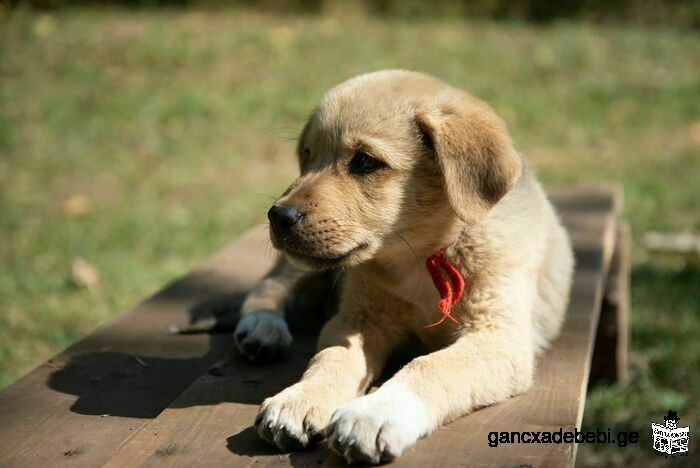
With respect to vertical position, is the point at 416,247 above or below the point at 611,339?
above

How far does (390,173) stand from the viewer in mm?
3156

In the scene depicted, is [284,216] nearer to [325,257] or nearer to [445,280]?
[325,257]

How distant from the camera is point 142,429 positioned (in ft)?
8.84

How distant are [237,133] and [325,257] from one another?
24.1 feet

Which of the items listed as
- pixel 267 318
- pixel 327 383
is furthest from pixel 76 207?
pixel 327 383

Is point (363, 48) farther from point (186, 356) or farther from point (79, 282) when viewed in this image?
point (186, 356)

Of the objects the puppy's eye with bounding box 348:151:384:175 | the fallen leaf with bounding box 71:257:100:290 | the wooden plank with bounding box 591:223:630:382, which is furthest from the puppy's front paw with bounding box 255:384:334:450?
the fallen leaf with bounding box 71:257:100:290

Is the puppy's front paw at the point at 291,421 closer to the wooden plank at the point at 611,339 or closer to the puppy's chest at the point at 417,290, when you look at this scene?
the puppy's chest at the point at 417,290

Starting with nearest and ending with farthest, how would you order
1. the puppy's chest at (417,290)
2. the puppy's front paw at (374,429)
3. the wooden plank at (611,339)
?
the puppy's front paw at (374,429) < the puppy's chest at (417,290) < the wooden plank at (611,339)

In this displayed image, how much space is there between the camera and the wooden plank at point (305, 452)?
249cm

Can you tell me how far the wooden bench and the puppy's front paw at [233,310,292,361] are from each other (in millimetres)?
57

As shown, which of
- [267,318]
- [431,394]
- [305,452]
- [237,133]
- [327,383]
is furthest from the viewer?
[237,133]

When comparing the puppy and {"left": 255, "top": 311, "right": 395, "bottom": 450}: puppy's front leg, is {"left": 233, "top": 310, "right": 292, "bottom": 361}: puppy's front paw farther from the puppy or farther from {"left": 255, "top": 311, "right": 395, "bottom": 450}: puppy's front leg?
{"left": 255, "top": 311, "right": 395, "bottom": 450}: puppy's front leg

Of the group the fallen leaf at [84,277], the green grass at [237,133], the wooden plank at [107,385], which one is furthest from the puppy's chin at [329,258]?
the fallen leaf at [84,277]
